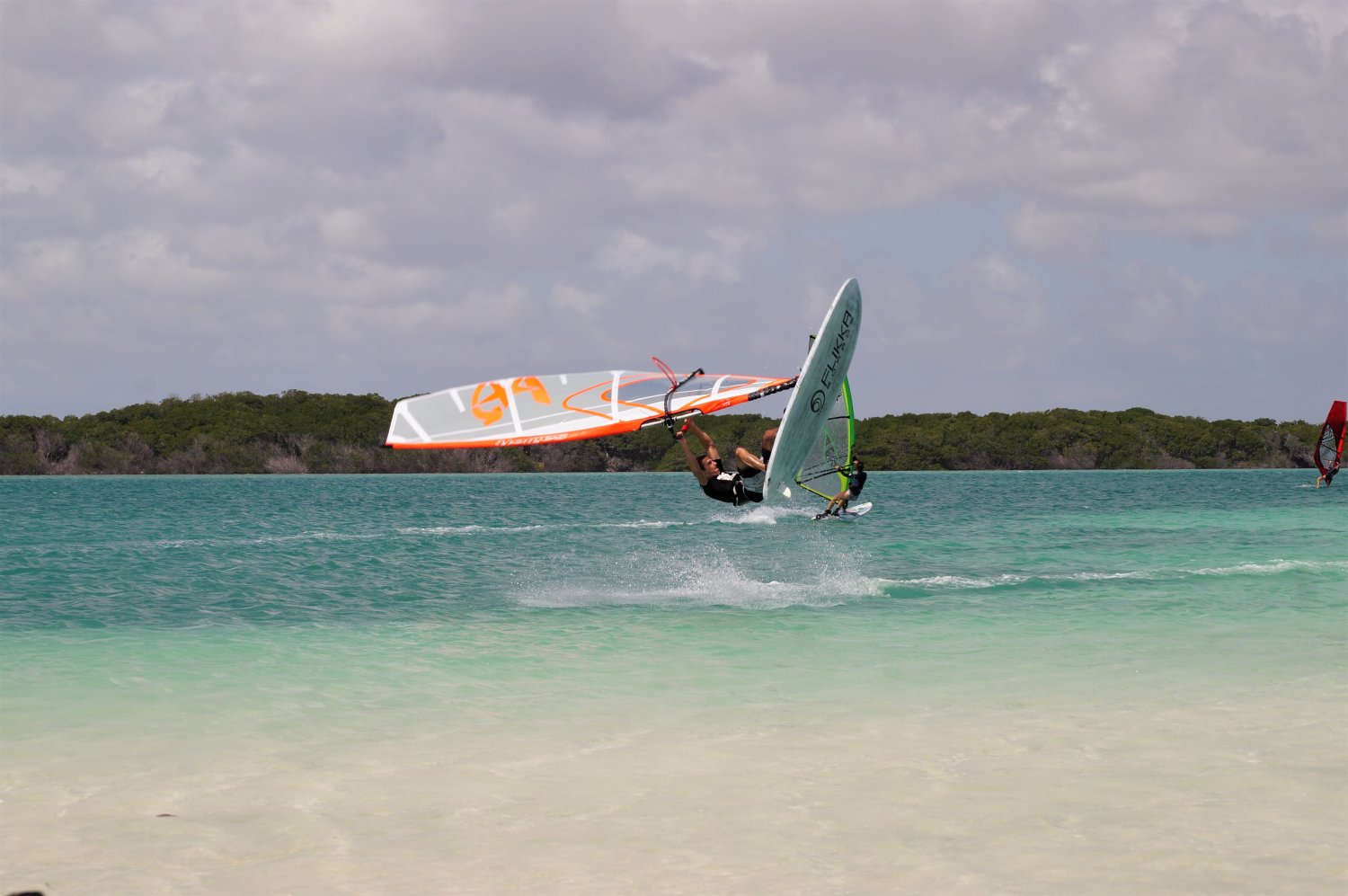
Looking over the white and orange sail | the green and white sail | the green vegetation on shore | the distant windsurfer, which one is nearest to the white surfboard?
the white and orange sail

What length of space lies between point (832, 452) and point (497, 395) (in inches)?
260

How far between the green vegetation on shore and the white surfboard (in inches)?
3765

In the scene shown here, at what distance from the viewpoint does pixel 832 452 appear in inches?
684

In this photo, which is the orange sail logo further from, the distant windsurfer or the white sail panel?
the distant windsurfer

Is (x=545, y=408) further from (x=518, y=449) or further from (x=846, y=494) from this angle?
(x=518, y=449)

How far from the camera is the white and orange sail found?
11.6 metres

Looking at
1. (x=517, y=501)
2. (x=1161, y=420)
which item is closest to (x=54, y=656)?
(x=517, y=501)

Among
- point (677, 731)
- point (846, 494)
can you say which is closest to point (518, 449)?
Result: point (846, 494)

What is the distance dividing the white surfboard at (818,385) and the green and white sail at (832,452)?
397cm

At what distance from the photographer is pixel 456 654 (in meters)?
11.8

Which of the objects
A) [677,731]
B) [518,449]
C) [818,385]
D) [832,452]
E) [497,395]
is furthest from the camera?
[518,449]

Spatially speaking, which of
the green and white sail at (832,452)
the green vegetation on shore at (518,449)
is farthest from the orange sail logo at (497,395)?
the green vegetation on shore at (518,449)

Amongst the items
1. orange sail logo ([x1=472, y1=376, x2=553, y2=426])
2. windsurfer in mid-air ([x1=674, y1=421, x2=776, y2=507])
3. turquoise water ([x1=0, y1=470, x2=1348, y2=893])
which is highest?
orange sail logo ([x1=472, y1=376, x2=553, y2=426])

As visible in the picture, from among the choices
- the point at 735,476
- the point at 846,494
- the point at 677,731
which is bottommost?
the point at 677,731
